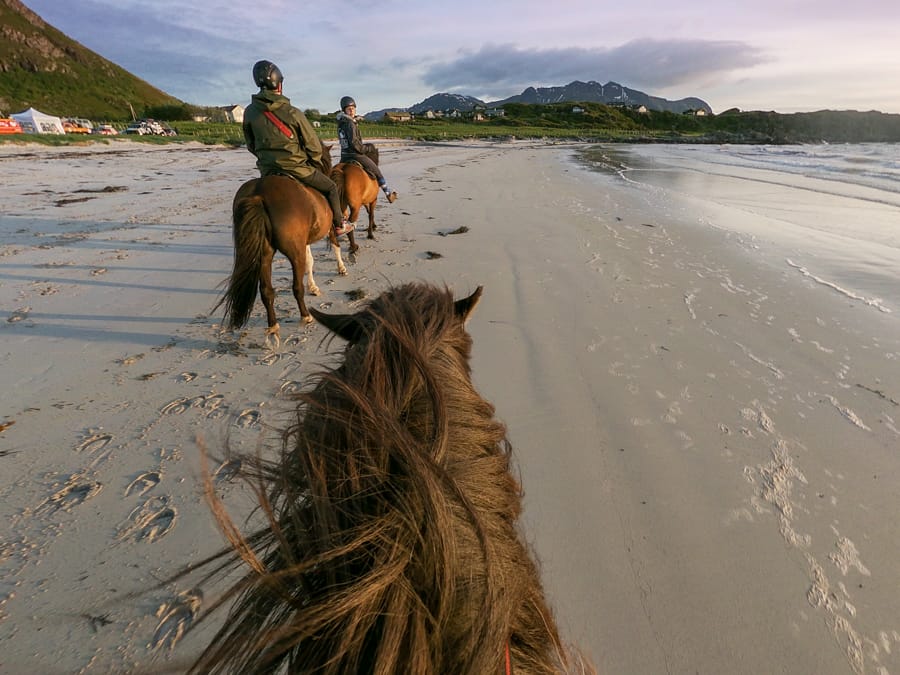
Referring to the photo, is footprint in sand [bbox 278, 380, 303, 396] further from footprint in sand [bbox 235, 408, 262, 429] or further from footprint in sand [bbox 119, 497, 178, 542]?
footprint in sand [bbox 119, 497, 178, 542]

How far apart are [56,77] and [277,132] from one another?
124 metres

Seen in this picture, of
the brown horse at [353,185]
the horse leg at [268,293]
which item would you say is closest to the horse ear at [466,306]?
the horse leg at [268,293]

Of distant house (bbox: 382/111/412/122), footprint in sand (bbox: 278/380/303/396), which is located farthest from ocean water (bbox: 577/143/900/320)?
distant house (bbox: 382/111/412/122)

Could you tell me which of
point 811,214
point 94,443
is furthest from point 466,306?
point 811,214

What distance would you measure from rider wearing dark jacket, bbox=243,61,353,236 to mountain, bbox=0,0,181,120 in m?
89.3

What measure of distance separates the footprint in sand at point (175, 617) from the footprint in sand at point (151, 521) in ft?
1.43

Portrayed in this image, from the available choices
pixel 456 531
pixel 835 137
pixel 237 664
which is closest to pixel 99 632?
pixel 237 664

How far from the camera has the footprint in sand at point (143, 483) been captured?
7.52 feet

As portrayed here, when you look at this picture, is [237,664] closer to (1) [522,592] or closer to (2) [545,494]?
(1) [522,592]

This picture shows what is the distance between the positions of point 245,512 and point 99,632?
0.70m

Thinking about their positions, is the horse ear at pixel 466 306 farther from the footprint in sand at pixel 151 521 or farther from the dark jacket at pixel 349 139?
the dark jacket at pixel 349 139

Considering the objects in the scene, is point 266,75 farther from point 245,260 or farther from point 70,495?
point 70,495

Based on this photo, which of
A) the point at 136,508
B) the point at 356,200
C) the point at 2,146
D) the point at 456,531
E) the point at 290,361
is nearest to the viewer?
the point at 456,531

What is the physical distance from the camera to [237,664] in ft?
2.35
